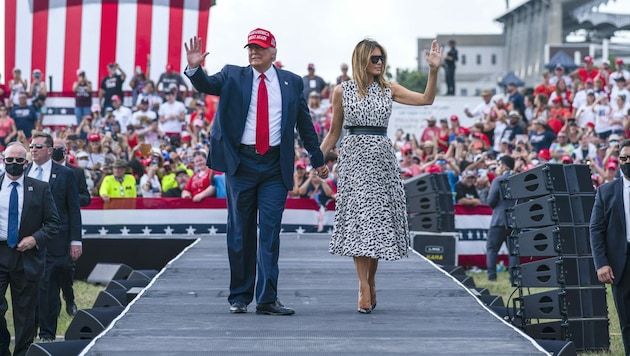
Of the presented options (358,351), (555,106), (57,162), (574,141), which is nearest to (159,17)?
(555,106)

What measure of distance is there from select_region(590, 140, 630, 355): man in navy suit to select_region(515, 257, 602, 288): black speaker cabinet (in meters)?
1.27

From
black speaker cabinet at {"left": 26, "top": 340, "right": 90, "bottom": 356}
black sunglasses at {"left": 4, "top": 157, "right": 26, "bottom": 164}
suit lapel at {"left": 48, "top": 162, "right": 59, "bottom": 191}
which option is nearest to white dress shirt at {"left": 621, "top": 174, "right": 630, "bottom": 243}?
black speaker cabinet at {"left": 26, "top": 340, "right": 90, "bottom": 356}

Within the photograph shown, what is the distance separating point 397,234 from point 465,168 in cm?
1226

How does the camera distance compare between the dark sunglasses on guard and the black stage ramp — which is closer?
the black stage ramp

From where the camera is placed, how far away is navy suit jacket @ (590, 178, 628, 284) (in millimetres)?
9398

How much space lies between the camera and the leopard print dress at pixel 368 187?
30.0 feet

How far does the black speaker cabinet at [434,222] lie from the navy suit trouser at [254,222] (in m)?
9.29

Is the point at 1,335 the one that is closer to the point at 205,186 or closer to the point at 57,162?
the point at 57,162

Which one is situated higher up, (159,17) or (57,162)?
(159,17)

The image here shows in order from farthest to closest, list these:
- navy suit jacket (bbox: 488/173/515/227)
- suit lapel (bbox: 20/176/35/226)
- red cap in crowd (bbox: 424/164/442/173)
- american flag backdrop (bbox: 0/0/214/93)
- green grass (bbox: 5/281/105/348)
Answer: american flag backdrop (bbox: 0/0/214/93)
red cap in crowd (bbox: 424/164/442/173)
navy suit jacket (bbox: 488/173/515/227)
green grass (bbox: 5/281/105/348)
suit lapel (bbox: 20/176/35/226)

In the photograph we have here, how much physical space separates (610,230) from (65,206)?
5.56 metres

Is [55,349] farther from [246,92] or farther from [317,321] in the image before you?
[246,92]

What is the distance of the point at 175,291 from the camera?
33.0ft

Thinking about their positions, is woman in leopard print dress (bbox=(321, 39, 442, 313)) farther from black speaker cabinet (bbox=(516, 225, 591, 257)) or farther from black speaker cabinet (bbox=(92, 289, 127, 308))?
black speaker cabinet (bbox=(92, 289, 127, 308))
